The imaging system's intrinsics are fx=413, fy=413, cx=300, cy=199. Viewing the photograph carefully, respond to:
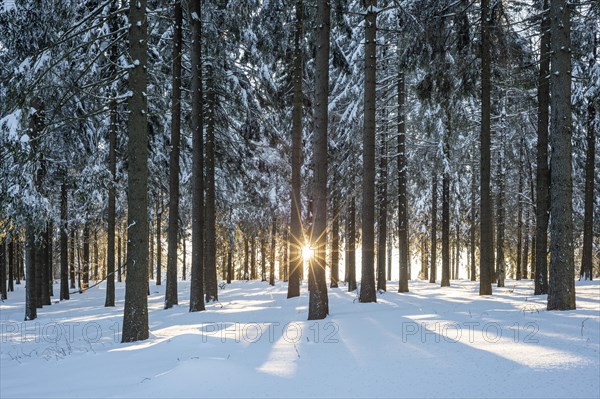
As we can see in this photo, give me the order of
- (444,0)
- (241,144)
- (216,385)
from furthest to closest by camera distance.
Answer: (241,144) < (444,0) < (216,385)

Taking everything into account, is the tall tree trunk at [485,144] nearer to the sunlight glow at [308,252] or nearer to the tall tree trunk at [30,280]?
the sunlight glow at [308,252]

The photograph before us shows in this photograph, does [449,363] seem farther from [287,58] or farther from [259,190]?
[259,190]

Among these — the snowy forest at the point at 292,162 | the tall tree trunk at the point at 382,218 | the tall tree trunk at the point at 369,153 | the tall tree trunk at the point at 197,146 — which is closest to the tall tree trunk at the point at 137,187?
the snowy forest at the point at 292,162

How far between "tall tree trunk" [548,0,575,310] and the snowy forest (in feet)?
0.13

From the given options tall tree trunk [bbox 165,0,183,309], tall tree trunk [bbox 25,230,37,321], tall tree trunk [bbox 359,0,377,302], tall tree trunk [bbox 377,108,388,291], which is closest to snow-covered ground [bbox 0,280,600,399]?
tall tree trunk [bbox 359,0,377,302]

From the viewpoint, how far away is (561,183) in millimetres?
8453

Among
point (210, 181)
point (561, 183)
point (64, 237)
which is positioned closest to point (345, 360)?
point (561, 183)

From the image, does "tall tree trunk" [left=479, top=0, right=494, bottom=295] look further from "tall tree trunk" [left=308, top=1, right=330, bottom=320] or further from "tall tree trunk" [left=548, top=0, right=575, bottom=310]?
"tall tree trunk" [left=308, top=1, right=330, bottom=320]

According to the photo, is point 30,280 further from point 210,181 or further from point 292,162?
point 292,162

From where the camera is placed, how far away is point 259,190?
2281 cm

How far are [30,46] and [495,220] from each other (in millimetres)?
24847

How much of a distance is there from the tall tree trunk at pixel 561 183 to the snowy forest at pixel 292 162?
41mm

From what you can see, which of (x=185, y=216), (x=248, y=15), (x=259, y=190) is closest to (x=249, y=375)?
(x=248, y=15)

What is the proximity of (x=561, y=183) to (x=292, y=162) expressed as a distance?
911 centimetres
